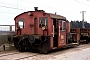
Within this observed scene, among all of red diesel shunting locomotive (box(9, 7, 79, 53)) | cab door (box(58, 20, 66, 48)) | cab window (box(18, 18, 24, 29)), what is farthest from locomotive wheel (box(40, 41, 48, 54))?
cab window (box(18, 18, 24, 29))

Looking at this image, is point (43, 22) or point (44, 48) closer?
point (44, 48)

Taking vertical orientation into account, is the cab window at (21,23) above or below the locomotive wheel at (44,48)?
above

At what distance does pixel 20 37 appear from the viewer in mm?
13805

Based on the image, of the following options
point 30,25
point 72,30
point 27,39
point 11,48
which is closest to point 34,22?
point 30,25

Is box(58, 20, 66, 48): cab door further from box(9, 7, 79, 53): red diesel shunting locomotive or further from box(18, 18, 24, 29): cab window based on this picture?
box(18, 18, 24, 29): cab window

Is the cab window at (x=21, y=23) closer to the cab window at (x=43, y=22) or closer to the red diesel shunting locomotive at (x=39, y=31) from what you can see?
the red diesel shunting locomotive at (x=39, y=31)

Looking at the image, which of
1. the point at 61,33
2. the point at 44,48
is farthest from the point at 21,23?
the point at 61,33

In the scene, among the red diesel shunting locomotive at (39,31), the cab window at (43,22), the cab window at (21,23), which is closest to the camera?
the red diesel shunting locomotive at (39,31)

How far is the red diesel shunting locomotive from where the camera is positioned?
43.0 feet

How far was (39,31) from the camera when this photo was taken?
535 inches

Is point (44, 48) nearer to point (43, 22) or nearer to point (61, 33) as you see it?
point (43, 22)

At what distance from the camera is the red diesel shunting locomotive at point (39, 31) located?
13.1 meters

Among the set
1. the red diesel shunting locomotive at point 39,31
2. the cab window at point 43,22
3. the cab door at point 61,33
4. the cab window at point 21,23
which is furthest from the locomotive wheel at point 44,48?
the cab window at point 21,23

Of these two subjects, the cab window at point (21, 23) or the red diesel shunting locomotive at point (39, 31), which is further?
the cab window at point (21, 23)
